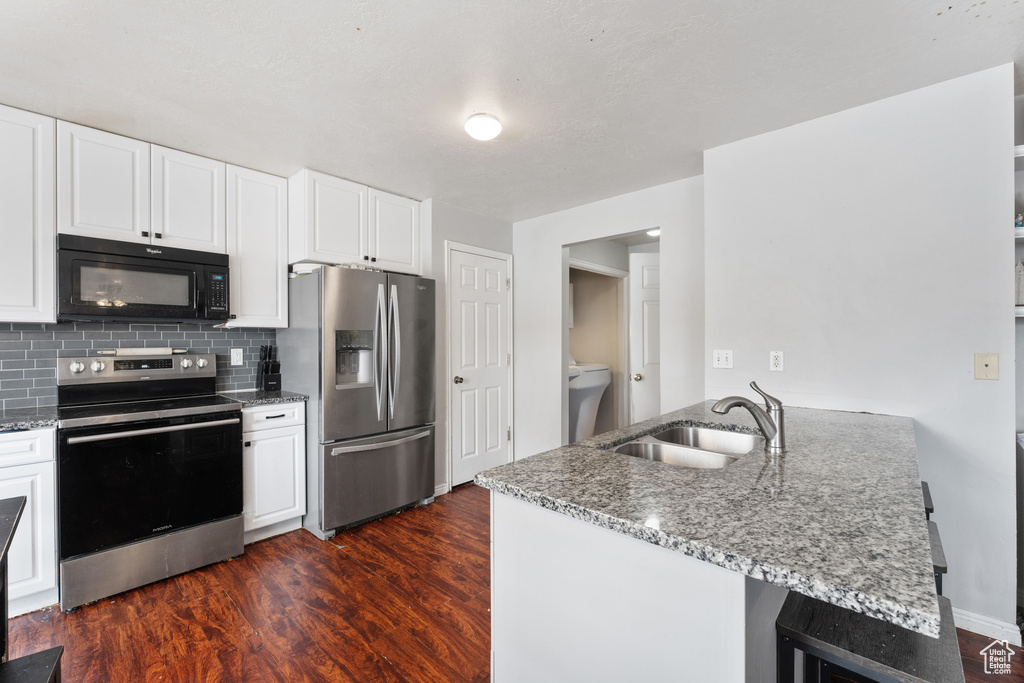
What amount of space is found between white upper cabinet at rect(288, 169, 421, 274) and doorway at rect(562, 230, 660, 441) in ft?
4.48

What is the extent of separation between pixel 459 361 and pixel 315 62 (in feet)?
7.60

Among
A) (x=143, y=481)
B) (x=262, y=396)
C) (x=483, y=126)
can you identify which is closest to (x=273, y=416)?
(x=262, y=396)

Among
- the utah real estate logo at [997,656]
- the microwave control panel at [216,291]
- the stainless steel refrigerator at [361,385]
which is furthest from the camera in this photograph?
the stainless steel refrigerator at [361,385]

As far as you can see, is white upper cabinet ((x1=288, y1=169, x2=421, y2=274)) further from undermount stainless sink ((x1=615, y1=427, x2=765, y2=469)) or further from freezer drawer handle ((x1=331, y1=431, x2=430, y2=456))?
undermount stainless sink ((x1=615, y1=427, x2=765, y2=469))

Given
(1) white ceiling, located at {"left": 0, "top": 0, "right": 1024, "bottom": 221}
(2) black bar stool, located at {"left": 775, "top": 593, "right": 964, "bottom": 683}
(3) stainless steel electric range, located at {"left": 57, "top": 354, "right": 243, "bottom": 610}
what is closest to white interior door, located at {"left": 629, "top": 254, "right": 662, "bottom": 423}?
(1) white ceiling, located at {"left": 0, "top": 0, "right": 1024, "bottom": 221}

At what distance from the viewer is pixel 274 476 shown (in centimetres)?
273

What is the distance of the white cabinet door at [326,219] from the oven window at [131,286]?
2.19 ft

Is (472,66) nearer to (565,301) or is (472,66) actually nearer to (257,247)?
(257,247)

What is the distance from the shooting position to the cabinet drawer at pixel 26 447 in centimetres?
191

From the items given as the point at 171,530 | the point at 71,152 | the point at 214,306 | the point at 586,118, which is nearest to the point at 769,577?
the point at 586,118

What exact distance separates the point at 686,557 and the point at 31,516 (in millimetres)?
2721

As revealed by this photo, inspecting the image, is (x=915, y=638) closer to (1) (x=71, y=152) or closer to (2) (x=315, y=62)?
(2) (x=315, y=62)

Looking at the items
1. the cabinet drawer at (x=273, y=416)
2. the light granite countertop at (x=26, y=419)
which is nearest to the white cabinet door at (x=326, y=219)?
the cabinet drawer at (x=273, y=416)

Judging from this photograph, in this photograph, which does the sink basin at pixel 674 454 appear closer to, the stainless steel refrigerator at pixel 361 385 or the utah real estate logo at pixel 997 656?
the utah real estate logo at pixel 997 656
